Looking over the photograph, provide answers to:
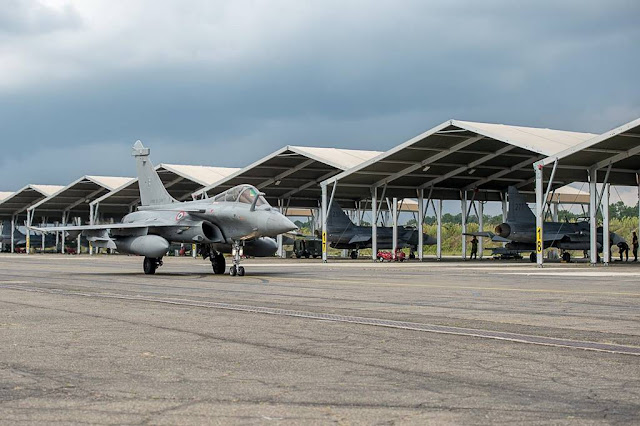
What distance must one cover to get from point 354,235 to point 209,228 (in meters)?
37.0

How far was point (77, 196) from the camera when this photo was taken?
84625 mm

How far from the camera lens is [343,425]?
540 centimetres

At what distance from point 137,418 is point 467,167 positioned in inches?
1897

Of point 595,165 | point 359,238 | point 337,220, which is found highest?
point 595,165

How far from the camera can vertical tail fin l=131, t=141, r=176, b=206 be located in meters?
33.1

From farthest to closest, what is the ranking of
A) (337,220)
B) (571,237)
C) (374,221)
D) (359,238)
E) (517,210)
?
(337,220) → (359,238) → (374,221) → (571,237) → (517,210)

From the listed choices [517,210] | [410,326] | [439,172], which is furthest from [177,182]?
[410,326]

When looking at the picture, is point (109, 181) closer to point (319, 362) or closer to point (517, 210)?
point (517, 210)

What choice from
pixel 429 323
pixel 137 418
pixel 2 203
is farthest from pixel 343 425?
pixel 2 203

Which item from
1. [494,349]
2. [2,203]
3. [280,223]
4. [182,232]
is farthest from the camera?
[2,203]

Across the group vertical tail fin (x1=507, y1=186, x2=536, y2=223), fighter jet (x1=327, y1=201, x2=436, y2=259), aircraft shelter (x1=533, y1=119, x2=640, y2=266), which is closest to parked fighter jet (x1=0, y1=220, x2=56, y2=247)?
fighter jet (x1=327, y1=201, x2=436, y2=259)

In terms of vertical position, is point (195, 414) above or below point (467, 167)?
below

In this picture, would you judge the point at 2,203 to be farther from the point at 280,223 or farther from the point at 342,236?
the point at 280,223

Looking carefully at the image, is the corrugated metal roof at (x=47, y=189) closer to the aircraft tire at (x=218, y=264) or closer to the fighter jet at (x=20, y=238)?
the fighter jet at (x=20, y=238)
